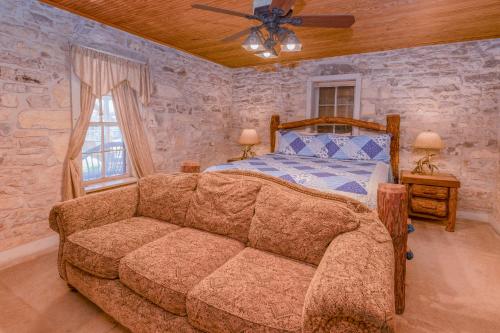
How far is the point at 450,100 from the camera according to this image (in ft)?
13.0

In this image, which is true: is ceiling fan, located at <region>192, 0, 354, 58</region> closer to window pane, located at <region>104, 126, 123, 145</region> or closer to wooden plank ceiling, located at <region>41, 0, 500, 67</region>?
wooden plank ceiling, located at <region>41, 0, 500, 67</region>

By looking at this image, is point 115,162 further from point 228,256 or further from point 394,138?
point 394,138

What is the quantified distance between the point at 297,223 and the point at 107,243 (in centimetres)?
127

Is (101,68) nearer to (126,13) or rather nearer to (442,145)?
(126,13)

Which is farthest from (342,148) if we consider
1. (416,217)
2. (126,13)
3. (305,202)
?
(126,13)

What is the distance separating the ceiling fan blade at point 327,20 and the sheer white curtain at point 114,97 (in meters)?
2.37

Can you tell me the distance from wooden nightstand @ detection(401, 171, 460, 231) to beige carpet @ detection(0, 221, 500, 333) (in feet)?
1.98

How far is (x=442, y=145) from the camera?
3.81m

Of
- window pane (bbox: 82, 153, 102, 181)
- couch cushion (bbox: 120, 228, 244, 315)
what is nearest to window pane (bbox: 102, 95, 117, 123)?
window pane (bbox: 82, 153, 102, 181)

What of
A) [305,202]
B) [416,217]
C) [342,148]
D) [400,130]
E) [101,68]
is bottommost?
[416,217]

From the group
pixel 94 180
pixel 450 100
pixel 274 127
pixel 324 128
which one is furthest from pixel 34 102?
pixel 450 100

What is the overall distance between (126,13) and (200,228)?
2.50 metres

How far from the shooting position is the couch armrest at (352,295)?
0.93 m

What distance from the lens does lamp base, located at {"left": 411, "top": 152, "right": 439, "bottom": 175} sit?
400cm
